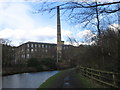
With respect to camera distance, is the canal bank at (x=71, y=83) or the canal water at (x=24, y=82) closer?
the canal bank at (x=71, y=83)

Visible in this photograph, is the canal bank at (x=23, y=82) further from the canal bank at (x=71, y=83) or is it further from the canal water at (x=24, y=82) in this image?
the canal bank at (x=71, y=83)

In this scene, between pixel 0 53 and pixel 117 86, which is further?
pixel 0 53

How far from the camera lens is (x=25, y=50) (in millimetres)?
69938

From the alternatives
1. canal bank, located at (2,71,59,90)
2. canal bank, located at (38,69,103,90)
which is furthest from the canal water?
canal bank, located at (38,69,103,90)

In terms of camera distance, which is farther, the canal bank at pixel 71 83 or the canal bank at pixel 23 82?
the canal bank at pixel 23 82

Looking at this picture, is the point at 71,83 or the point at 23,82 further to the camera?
the point at 23,82

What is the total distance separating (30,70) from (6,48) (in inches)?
342

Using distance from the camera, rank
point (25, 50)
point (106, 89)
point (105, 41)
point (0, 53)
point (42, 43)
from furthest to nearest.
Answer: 1. point (42, 43)
2. point (25, 50)
3. point (0, 53)
4. point (105, 41)
5. point (106, 89)

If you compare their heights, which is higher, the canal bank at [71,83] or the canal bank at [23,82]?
the canal bank at [71,83]

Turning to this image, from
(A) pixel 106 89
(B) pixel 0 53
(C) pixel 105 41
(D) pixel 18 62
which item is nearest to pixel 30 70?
(D) pixel 18 62

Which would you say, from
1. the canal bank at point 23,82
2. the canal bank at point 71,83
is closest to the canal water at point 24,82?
the canal bank at point 23,82

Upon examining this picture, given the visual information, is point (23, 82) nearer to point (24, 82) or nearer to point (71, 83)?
point (24, 82)

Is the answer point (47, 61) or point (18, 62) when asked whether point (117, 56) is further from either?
point (47, 61)

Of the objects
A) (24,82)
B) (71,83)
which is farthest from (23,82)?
(71,83)
